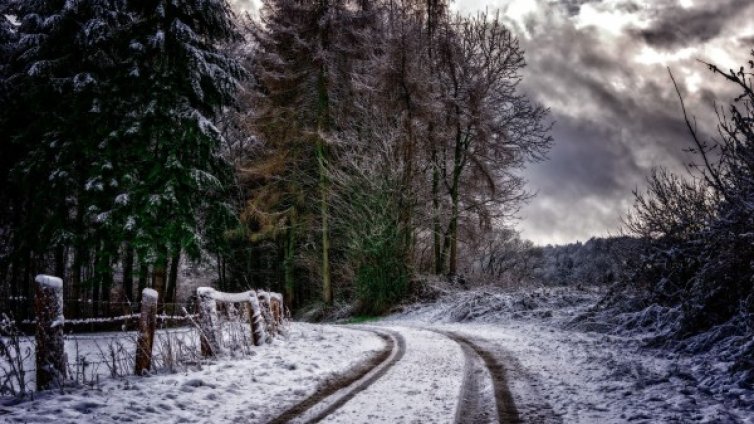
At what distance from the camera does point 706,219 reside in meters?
6.68

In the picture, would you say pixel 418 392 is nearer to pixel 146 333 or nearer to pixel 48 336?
pixel 146 333

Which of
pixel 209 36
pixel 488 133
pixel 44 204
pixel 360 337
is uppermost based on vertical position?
pixel 209 36

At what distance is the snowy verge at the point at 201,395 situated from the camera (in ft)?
13.1

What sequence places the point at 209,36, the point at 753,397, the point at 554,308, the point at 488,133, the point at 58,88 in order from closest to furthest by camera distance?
the point at 753,397, the point at 554,308, the point at 58,88, the point at 209,36, the point at 488,133

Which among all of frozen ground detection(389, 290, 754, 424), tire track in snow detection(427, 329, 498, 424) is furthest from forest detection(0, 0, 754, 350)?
tire track in snow detection(427, 329, 498, 424)

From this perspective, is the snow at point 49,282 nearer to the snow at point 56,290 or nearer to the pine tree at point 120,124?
the snow at point 56,290

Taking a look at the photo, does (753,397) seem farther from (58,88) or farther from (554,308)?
(58,88)

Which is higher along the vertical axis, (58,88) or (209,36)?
(209,36)

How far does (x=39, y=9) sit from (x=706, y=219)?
21.8 meters

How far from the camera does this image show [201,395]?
15.8 ft

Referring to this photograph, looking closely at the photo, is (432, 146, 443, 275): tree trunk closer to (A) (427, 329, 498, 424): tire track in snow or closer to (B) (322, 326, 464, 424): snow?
(B) (322, 326, 464, 424): snow

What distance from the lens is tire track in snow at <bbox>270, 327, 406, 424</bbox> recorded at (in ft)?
13.6

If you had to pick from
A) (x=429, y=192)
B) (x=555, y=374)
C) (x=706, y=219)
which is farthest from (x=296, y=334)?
(x=429, y=192)

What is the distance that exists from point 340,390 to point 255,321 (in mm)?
3242
